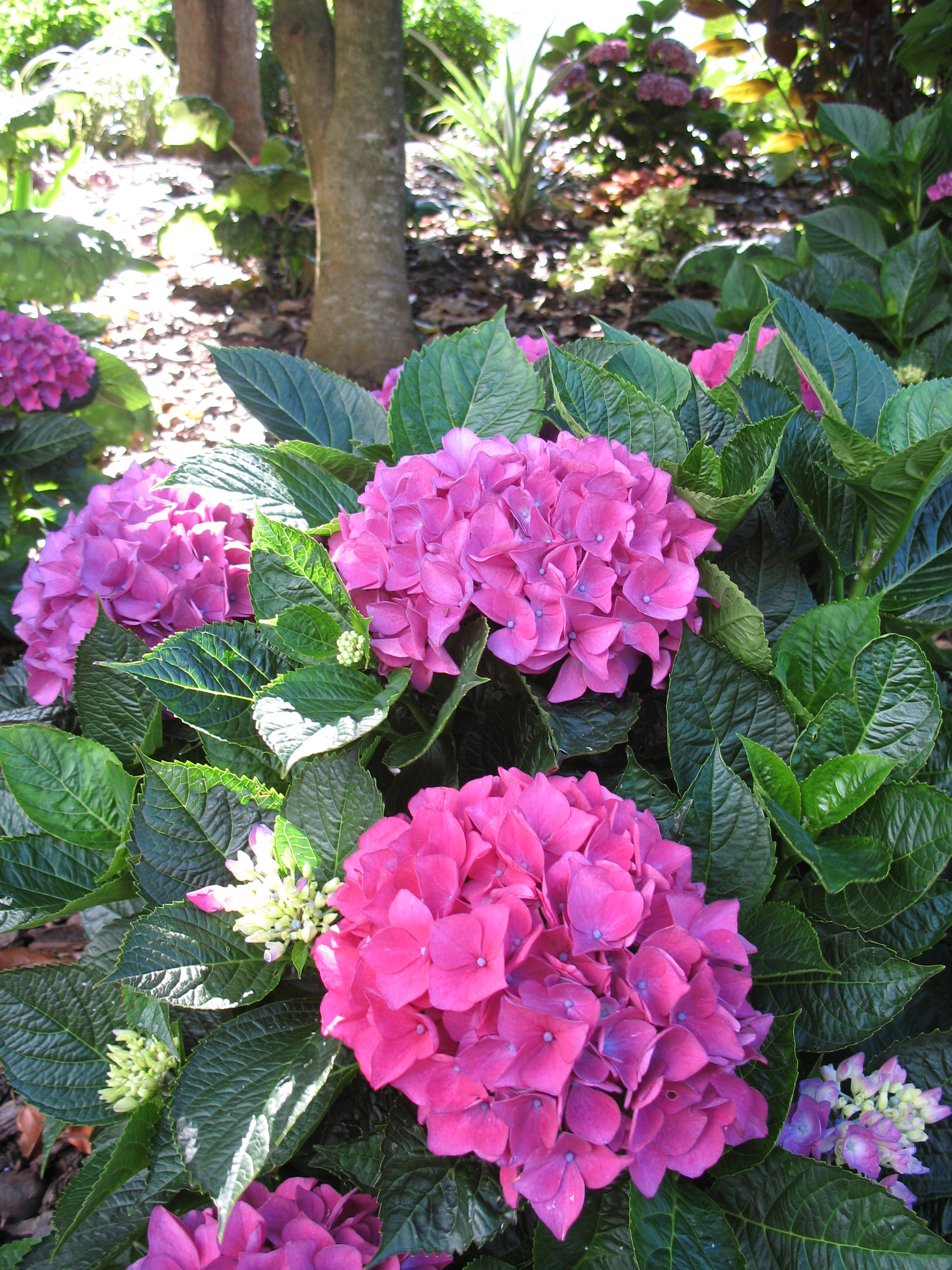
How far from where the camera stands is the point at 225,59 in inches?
261

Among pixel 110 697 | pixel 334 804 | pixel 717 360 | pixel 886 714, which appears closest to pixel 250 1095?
pixel 334 804

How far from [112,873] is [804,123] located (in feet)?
20.0

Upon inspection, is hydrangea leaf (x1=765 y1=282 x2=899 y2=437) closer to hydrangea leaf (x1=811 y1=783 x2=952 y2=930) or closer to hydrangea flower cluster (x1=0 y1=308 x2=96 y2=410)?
hydrangea leaf (x1=811 y1=783 x2=952 y2=930)

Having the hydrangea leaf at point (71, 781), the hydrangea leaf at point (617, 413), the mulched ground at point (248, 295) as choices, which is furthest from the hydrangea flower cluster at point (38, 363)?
the hydrangea leaf at point (617, 413)

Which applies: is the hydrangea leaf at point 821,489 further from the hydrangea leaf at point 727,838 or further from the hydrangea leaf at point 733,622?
the hydrangea leaf at point 727,838

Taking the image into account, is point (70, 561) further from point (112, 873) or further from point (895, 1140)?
point (895, 1140)

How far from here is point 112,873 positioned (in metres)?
0.97

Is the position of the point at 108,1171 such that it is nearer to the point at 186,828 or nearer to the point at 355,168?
the point at 186,828

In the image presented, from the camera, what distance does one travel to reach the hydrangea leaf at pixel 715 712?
0.93 meters

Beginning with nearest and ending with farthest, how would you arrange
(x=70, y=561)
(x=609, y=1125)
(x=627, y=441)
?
(x=609, y=1125) → (x=627, y=441) → (x=70, y=561)

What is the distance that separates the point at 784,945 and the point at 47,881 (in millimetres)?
780

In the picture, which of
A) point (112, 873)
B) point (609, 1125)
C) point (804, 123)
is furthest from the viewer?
point (804, 123)

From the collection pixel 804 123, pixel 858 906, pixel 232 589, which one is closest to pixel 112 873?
pixel 232 589

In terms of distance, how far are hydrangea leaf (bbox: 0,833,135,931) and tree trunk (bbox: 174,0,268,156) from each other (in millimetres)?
6904
